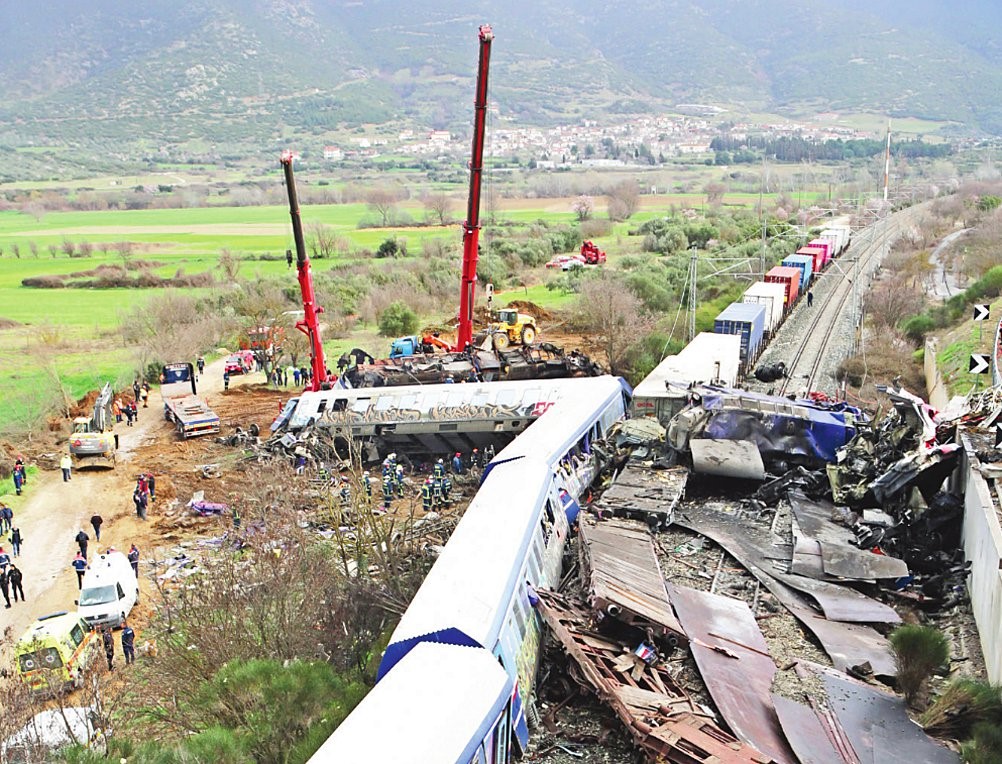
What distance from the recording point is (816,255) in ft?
189

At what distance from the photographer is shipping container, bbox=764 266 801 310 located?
47019 millimetres

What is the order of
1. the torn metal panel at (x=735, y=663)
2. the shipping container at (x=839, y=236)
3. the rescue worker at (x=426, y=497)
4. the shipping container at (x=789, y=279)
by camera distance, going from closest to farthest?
the torn metal panel at (x=735, y=663), the rescue worker at (x=426, y=497), the shipping container at (x=789, y=279), the shipping container at (x=839, y=236)

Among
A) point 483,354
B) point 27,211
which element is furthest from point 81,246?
point 483,354

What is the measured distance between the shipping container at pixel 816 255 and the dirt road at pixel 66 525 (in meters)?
40.7

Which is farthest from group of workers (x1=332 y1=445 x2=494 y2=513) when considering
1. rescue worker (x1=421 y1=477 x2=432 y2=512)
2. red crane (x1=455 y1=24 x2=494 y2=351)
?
red crane (x1=455 y1=24 x2=494 y2=351)

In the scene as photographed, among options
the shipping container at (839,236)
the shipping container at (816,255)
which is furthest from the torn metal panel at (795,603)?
the shipping container at (839,236)

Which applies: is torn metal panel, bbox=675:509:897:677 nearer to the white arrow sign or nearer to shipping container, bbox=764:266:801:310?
the white arrow sign

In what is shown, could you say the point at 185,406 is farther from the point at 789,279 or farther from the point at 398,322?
the point at 789,279

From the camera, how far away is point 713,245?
79875 mm

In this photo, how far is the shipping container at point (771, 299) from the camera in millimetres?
42188

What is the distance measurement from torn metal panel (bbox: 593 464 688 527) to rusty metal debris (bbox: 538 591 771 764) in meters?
4.92

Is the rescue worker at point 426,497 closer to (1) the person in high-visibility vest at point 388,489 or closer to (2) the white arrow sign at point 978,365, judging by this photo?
(1) the person in high-visibility vest at point 388,489

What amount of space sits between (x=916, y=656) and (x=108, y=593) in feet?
55.3

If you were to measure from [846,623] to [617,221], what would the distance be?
329 feet
